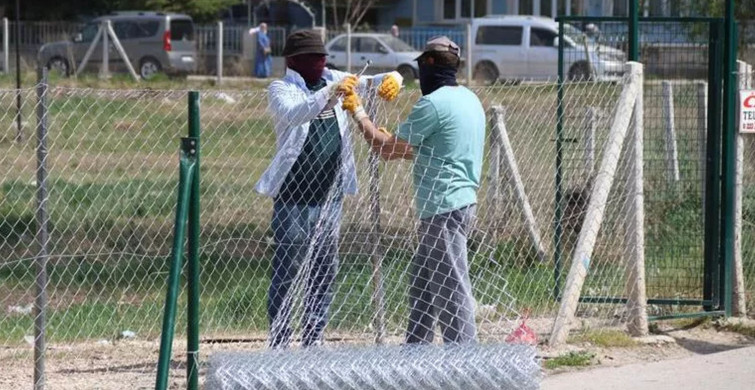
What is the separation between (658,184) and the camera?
902 cm

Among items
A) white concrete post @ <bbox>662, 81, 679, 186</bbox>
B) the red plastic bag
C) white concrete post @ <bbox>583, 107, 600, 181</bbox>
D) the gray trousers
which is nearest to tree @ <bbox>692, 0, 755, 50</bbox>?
white concrete post @ <bbox>662, 81, 679, 186</bbox>

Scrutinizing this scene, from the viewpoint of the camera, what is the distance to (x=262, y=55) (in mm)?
33438

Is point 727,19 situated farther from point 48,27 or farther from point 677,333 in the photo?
point 48,27

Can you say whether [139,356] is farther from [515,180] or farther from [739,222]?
[739,222]

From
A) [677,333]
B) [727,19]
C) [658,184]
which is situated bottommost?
[677,333]

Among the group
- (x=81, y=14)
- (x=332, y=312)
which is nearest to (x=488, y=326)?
(x=332, y=312)

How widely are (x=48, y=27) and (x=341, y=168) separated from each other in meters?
30.0

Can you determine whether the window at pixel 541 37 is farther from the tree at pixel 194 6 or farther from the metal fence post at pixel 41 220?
the metal fence post at pixel 41 220

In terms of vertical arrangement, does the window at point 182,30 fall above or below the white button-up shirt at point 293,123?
above

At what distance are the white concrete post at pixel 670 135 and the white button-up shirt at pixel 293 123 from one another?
9.10 ft

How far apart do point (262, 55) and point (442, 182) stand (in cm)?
2747

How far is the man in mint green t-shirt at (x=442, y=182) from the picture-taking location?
6328 mm

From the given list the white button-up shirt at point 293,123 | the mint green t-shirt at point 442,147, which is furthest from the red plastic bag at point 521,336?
the white button-up shirt at point 293,123

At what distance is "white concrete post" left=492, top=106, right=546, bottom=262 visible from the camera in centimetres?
868
